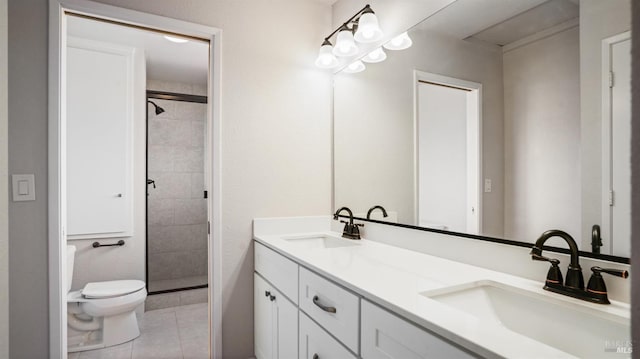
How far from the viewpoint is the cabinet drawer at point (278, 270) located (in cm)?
148

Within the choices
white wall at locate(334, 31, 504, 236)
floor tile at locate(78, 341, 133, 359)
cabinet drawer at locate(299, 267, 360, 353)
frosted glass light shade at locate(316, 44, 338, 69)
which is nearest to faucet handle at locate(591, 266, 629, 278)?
white wall at locate(334, 31, 504, 236)

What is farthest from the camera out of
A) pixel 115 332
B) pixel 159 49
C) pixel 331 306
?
pixel 159 49

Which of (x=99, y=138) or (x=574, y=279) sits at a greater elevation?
(x=99, y=138)

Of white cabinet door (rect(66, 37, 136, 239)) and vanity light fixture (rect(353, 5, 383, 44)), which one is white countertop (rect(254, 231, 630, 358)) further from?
white cabinet door (rect(66, 37, 136, 239))

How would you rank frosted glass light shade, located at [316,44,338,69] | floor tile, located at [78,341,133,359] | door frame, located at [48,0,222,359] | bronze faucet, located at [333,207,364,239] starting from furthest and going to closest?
floor tile, located at [78,341,133,359], frosted glass light shade, located at [316,44,338,69], bronze faucet, located at [333,207,364,239], door frame, located at [48,0,222,359]

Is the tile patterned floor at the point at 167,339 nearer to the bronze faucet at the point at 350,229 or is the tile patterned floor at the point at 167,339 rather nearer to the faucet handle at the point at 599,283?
the bronze faucet at the point at 350,229

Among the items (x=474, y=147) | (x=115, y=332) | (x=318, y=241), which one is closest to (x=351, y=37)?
(x=474, y=147)

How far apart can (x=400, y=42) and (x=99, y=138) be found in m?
2.40

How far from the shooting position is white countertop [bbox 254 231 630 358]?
694mm

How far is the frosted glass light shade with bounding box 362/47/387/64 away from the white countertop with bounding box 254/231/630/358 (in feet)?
3.43

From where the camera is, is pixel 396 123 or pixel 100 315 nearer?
pixel 396 123

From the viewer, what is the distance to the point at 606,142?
0.94 meters

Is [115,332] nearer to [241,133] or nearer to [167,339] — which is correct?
[167,339]

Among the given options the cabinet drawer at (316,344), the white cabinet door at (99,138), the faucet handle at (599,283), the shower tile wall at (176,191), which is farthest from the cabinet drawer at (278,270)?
the shower tile wall at (176,191)
